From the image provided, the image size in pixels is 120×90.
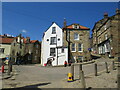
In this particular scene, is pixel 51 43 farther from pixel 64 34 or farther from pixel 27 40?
pixel 27 40

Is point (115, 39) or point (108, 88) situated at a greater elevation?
point (115, 39)

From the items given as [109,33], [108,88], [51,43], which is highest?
[109,33]

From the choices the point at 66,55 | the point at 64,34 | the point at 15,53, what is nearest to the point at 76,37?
the point at 64,34

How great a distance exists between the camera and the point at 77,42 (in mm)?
28297

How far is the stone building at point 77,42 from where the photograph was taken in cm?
2734

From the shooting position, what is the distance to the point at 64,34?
28.3m

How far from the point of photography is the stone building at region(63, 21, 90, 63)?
27.3 m

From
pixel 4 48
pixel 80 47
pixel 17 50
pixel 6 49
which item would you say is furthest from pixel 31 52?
pixel 80 47

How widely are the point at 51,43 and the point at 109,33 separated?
49.0 feet

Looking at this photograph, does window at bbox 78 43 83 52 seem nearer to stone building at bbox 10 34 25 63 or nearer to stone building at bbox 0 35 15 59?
stone building at bbox 10 34 25 63

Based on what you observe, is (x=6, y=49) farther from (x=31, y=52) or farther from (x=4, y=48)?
(x=31, y=52)

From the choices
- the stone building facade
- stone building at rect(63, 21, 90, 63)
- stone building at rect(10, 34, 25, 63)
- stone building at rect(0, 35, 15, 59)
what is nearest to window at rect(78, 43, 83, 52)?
stone building at rect(63, 21, 90, 63)

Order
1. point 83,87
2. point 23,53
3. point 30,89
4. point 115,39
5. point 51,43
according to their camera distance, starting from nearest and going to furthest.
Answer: point 83,87, point 30,89, point 115,39, point 51,43, point 23,53

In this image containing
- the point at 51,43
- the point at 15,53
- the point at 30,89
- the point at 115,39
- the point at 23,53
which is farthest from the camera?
the point at 23,53
